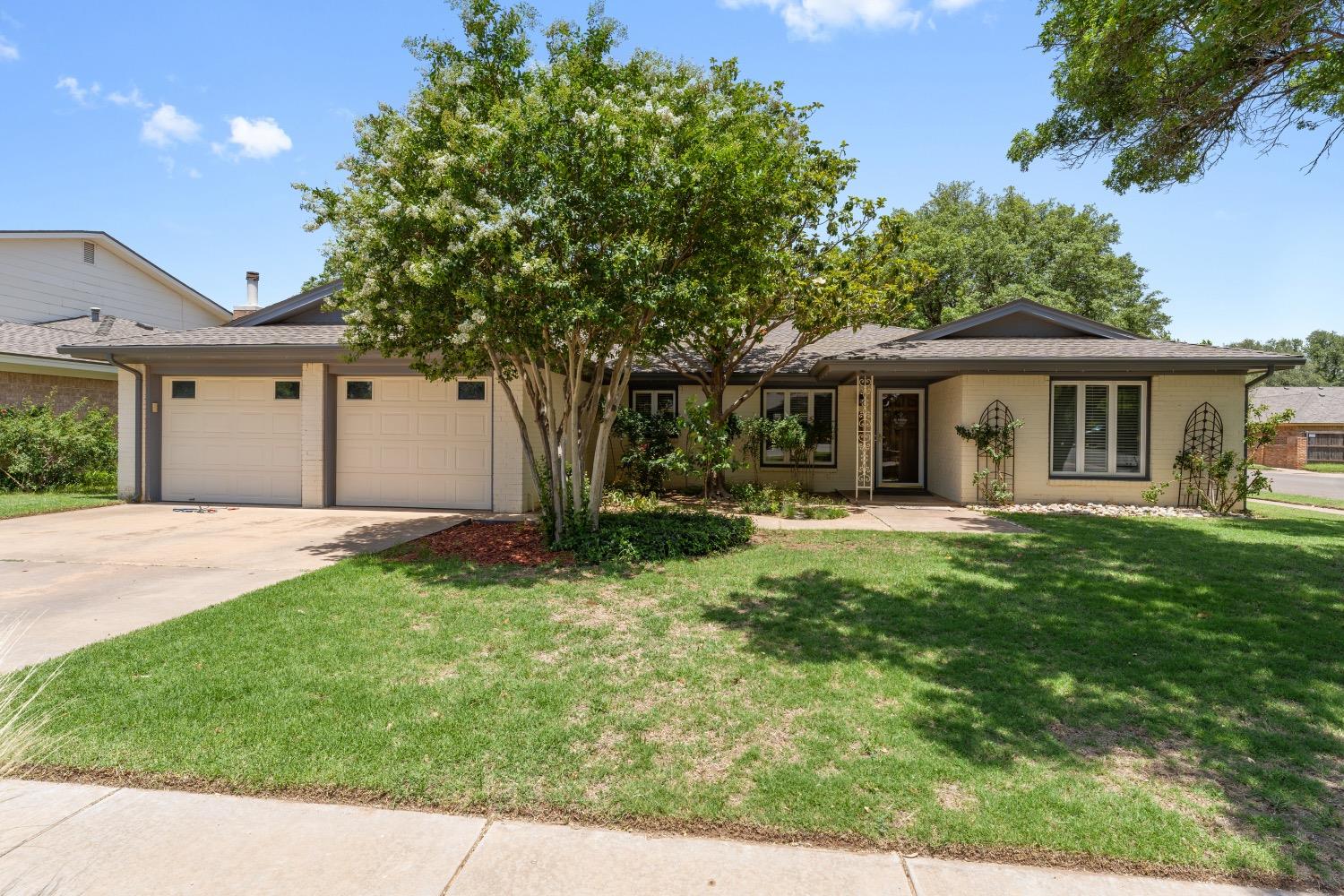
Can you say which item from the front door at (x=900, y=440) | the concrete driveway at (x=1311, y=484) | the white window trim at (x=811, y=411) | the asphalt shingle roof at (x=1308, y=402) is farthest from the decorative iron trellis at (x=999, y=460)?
the asphalt shingle roof at (x=1308, y=402)

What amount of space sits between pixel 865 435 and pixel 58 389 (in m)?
18.3

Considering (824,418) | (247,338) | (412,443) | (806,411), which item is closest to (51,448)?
(247,338)

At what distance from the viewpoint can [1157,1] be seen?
20.8ft

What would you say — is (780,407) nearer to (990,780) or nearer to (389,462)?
(389,462)

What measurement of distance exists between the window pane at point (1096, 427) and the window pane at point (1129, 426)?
0.19 meters

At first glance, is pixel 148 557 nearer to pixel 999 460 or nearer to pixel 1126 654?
pixel 1126 654

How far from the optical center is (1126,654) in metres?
4.66

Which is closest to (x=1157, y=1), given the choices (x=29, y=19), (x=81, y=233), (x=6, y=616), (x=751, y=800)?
(x=751, y=800)

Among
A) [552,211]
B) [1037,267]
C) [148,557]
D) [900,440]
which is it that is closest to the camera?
A: [552,211]

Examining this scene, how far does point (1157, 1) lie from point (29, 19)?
42.1 ft

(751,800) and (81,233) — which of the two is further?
(81,233)

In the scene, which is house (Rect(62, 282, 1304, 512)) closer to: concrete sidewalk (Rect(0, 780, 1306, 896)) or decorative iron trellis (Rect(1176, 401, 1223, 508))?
decorative iron trellis (Rect(1176, 401, 1223, 508))

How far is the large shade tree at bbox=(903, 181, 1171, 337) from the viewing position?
28.5m

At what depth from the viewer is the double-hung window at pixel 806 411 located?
14.6 meters
